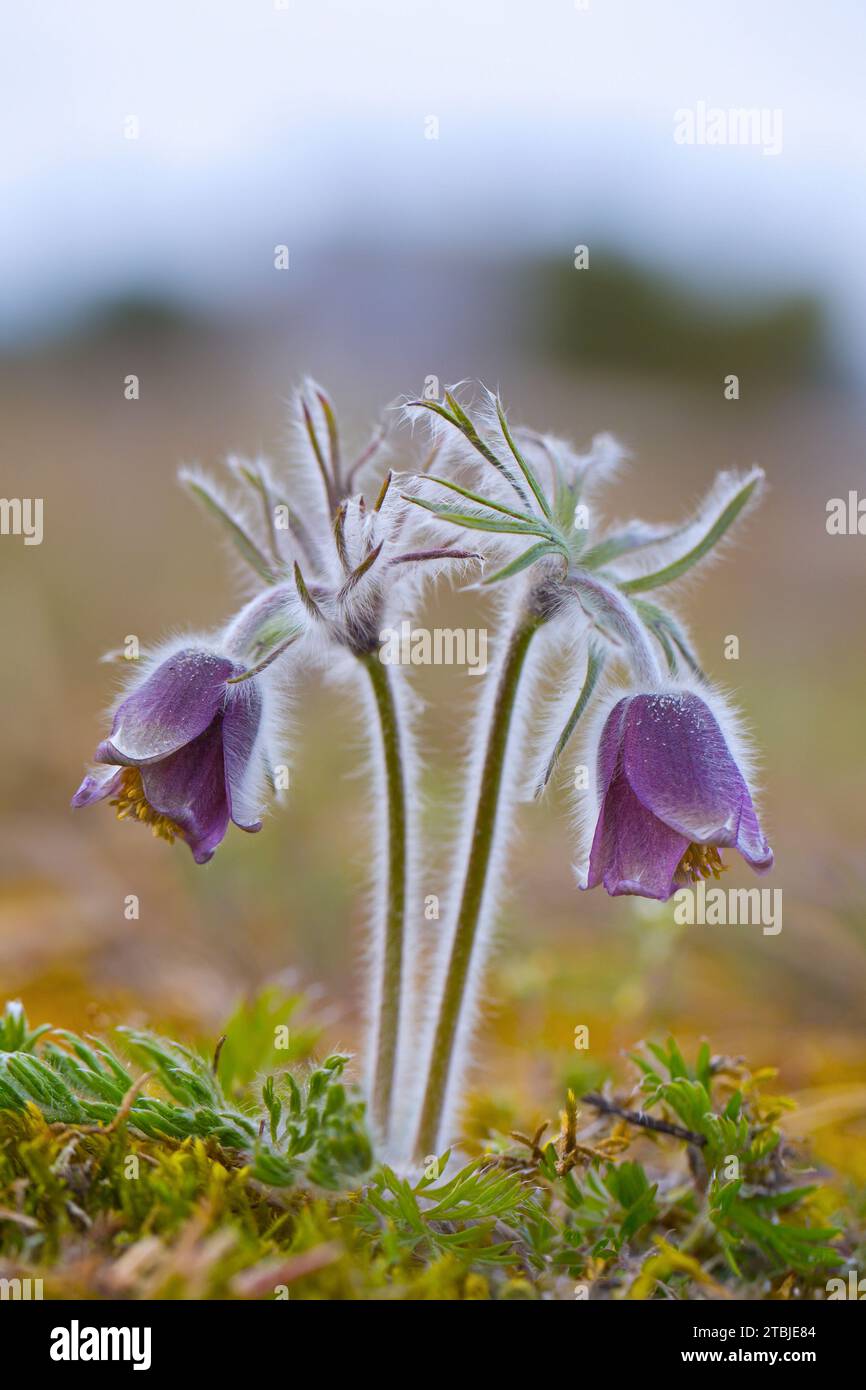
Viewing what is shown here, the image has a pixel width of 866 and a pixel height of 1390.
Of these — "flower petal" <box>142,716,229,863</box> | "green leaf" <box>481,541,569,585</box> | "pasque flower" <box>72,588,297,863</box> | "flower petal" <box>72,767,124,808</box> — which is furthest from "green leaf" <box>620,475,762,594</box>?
"flower petal" <box>72,767,124,808</box>

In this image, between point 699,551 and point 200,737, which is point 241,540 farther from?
point 699,551

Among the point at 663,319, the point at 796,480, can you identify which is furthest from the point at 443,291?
the point at 796,480

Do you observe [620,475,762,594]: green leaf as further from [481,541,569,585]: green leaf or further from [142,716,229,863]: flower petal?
[142,716,229,863]: flower petal

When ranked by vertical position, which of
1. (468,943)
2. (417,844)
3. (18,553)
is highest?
(18,553)

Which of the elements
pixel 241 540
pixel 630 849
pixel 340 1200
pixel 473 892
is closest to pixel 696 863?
pixel 630 849

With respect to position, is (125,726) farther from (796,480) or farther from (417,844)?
(796,480)
